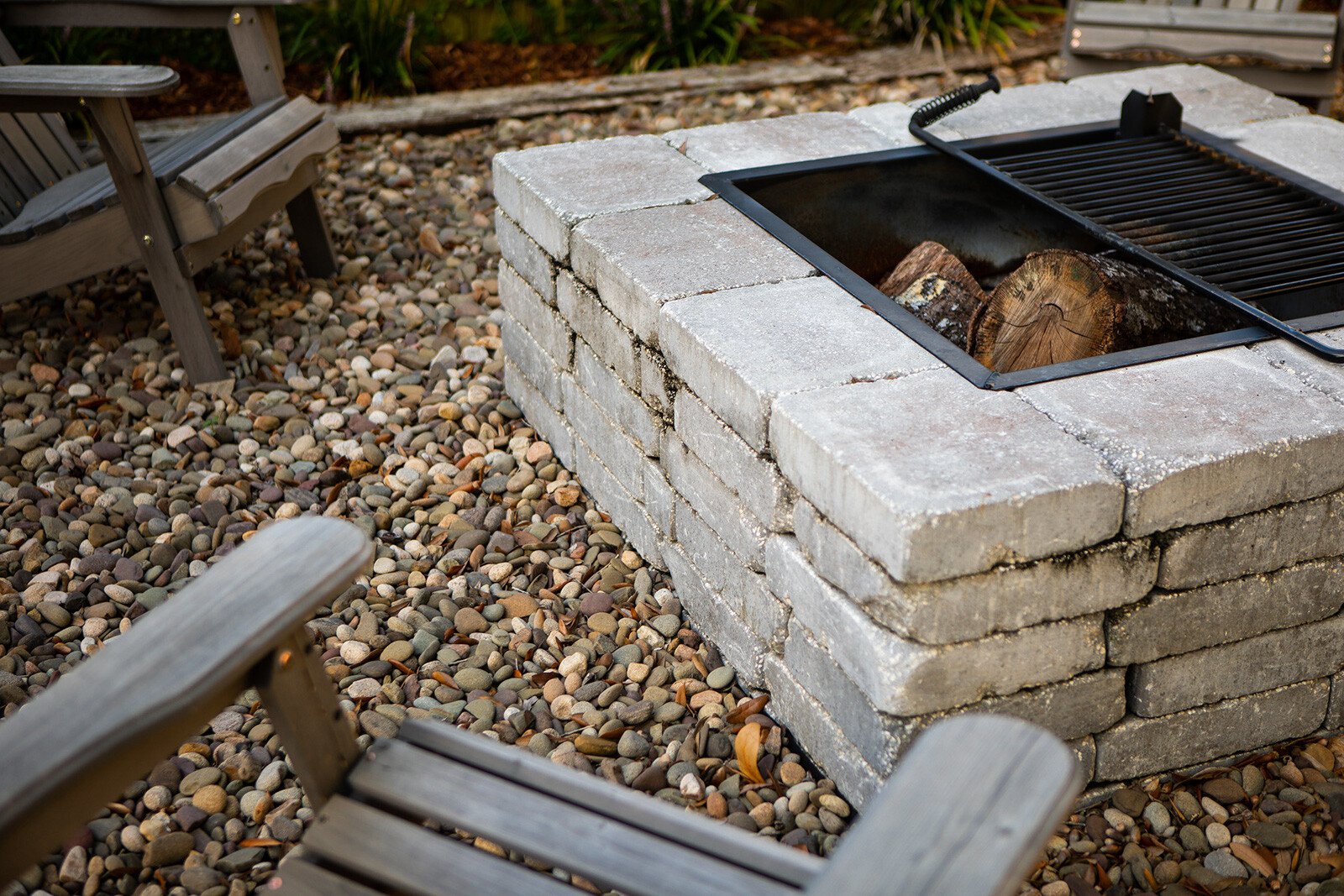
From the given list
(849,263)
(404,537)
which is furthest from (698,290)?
(404,537)

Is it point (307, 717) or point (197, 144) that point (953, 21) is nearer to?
point (197, 144)

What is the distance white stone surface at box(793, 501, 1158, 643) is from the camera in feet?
5.70

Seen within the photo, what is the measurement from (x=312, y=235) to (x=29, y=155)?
2.72 feet

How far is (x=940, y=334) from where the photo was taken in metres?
2.32

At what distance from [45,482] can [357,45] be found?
9.94 ft

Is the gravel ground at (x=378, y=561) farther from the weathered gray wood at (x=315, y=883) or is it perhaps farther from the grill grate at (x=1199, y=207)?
the grill grate at (x=1199, y=207)

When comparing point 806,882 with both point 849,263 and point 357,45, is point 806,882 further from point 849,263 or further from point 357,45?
point 357,45

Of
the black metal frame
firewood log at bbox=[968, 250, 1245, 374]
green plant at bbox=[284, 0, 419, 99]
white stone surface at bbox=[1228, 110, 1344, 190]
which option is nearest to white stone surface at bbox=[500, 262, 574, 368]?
the black metal frame

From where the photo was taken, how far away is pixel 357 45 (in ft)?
17.6

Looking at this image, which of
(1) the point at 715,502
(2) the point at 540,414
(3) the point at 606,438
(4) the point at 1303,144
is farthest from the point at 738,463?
(4) the point at 1303,144

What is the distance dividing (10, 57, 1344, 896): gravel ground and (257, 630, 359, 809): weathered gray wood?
63cm

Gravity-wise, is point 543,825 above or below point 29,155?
below

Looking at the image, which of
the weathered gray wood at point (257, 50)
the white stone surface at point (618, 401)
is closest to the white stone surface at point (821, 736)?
the white stone surface at point (618, 401)

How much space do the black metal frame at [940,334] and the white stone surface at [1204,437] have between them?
0.19 ft
